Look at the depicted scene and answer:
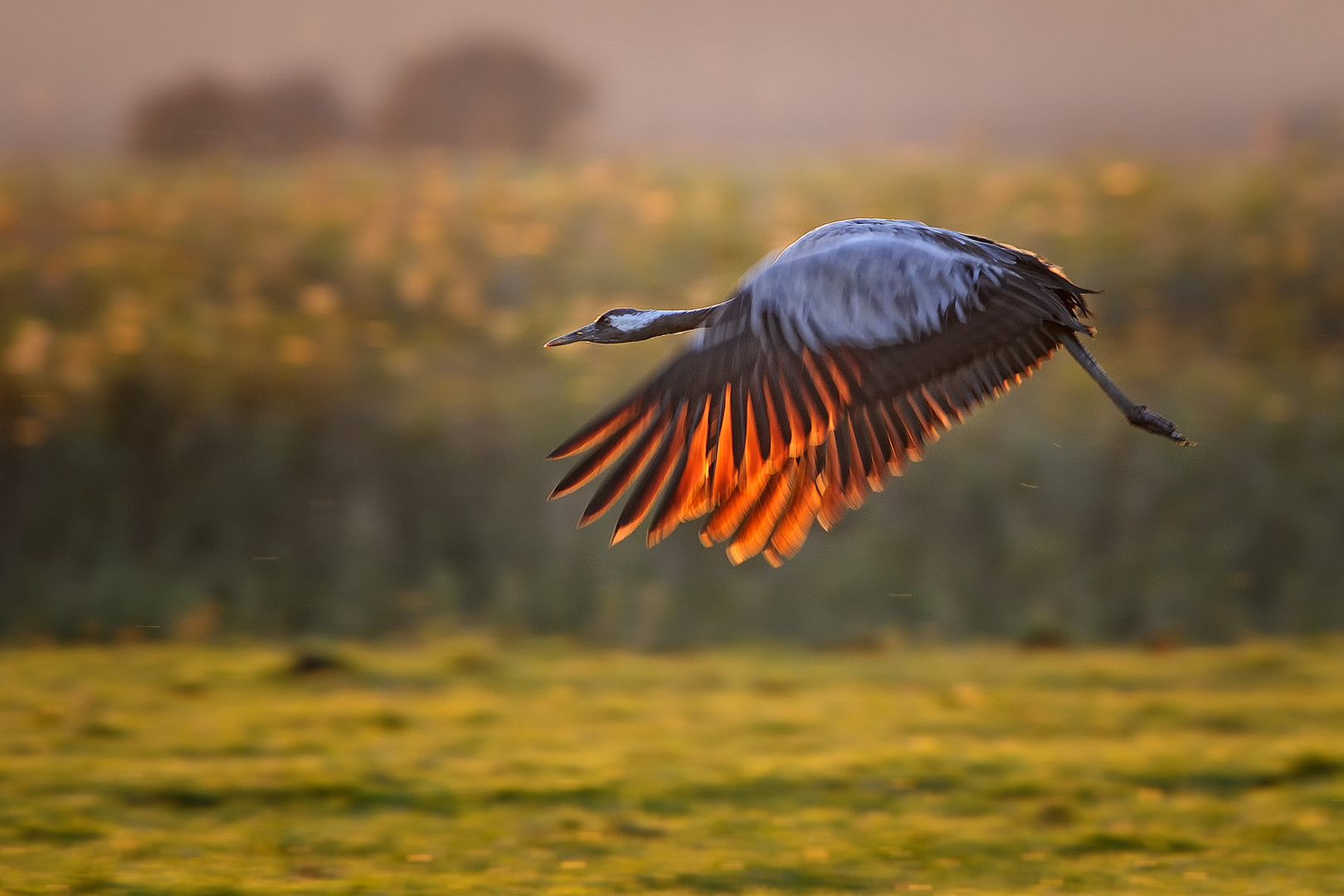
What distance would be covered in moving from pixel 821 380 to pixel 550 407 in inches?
360

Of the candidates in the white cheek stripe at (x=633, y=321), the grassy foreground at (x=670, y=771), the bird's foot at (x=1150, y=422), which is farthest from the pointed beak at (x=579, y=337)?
the grassy foreground at (x=670, y=771)

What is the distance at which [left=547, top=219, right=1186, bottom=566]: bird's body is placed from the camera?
14.6 feet

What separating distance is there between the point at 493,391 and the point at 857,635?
14.3ft

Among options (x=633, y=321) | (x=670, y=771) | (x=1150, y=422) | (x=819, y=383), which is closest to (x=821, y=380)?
(x=819, y=383)

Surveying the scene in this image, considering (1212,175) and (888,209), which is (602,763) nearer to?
(888,209)

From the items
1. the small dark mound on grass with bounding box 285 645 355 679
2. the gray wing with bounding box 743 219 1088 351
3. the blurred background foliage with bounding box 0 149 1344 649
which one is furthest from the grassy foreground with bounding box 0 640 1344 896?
the gray wing with bounding box 743 219 1088 351

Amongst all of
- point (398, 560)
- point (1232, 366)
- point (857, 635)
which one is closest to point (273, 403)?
point (398, 560)

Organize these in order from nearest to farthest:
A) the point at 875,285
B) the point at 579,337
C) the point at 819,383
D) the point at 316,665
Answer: the point at 819,383 < the point at 875,285 < the point at 579,337 < the point at 316,665

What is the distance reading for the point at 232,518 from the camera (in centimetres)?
1279

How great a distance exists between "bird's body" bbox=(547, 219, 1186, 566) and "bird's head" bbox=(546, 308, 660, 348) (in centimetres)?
66

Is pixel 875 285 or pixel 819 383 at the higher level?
pixel 875 285

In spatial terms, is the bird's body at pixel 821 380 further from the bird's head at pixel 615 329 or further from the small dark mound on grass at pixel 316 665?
the small dark mound on grass at pixel 316 665

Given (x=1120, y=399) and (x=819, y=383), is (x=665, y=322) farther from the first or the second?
(x=1120, y=399)

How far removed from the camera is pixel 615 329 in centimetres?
580
